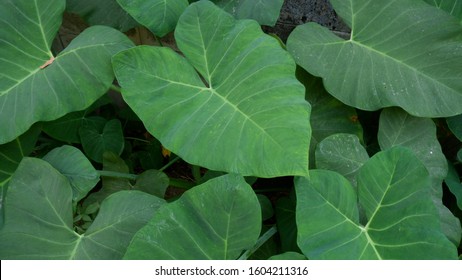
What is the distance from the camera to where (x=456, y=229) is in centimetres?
140

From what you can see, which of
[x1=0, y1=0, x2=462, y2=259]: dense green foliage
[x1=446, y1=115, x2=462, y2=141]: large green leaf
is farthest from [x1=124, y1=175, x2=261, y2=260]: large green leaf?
[x1=446, y1=115, x2=462, y2=141]: large green leaf

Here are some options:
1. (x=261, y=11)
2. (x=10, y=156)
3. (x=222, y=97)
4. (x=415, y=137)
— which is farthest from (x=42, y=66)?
(x=415, y=137)

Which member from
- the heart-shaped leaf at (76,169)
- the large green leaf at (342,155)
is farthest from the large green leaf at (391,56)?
the heart-shaped leaf at (76,169)

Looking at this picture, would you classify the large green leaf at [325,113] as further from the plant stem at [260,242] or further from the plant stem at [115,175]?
the plant stem at [115,175]

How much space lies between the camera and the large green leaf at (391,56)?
1.46 m

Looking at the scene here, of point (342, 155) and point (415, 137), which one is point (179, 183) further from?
point (415, 137)

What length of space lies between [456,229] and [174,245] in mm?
803

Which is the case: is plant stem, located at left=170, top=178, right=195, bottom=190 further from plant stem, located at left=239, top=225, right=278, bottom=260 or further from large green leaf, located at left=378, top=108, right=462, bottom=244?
large green leaf, located at left=378, top=108, right=462, bottom=244

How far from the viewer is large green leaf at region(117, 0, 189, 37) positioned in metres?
1.41

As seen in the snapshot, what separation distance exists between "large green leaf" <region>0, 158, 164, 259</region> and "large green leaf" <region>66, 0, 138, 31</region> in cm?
62

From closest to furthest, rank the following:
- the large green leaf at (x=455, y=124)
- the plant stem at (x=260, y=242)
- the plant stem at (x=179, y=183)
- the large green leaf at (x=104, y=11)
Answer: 1. the plant stem at (x=260, y=242)
2. the large green leaf at (x=455, y=124)
3. the large green leaf at (x=104, y=11)
4. the plant stem at (x=179, y=183)

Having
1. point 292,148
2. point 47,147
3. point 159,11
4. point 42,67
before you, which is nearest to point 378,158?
point 292,148

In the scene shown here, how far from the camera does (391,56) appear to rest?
59.2 inches

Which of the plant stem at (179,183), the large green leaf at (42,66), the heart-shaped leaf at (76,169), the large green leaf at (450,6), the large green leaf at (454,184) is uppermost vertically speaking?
the large green leaf at (450,6)
